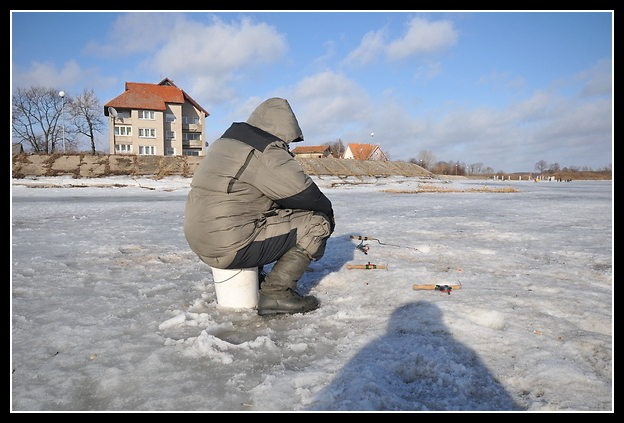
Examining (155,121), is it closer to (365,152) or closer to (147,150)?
(147,150)

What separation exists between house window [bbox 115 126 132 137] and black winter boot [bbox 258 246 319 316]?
166 feet

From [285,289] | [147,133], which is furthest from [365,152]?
[285,289]

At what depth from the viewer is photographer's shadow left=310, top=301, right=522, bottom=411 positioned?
1769 millimetres

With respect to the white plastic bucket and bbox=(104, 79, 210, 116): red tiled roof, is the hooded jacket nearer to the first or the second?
the white plastic bucket

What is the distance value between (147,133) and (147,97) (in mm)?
4858

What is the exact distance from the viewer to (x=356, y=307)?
10.1 ft

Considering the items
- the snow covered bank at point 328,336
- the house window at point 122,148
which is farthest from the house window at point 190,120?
the snow covered bank at point 328,336

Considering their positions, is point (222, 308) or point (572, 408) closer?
point (572, 408)

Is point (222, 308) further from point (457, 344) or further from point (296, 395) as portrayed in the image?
point (457, 344)

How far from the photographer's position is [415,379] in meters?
2.01

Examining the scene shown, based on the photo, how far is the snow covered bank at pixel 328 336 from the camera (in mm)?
1845

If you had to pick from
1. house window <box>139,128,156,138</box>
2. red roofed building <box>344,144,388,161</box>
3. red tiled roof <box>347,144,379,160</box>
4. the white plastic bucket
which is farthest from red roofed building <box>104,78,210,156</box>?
the white plastic bucket

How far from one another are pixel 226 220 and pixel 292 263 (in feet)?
2.21

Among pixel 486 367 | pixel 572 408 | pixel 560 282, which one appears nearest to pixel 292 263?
pixel 486 367
